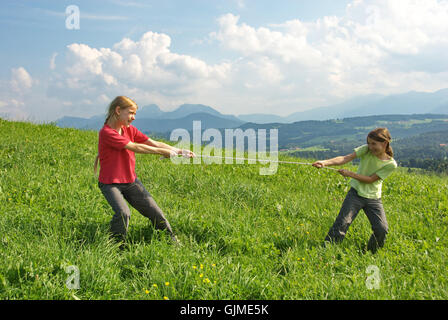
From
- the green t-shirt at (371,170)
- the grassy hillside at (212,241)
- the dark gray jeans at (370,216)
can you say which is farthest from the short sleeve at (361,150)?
the grassy hillside at (212,241)

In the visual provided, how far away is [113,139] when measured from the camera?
4.28 meters

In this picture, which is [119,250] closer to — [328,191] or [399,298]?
[399,298]

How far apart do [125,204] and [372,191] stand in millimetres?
3705

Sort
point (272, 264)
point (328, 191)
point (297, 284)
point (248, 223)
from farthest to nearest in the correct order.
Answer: point (328, 191) < point (248, 223) < point (272, 264) < point (297, 284)

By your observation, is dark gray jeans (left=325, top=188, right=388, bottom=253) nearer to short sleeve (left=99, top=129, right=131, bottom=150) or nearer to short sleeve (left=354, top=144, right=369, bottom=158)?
short sleeve (left=354, top=144, right=369, bottom=158)

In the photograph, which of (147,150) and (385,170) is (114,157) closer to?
(147,150)

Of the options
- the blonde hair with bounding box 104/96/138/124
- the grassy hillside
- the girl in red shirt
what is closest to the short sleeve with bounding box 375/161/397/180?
the grassy hillside

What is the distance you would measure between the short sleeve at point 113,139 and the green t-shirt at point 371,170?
3.56 m

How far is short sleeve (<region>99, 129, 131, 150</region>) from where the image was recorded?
427 cm

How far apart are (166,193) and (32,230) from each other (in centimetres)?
282

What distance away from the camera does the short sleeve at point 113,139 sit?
4273 millimetres

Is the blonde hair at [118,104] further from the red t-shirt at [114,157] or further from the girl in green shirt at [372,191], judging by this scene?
the girl in green shirt at [372,191]

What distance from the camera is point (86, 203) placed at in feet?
18.0

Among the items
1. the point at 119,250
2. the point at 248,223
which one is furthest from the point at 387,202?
the point at 119,250
